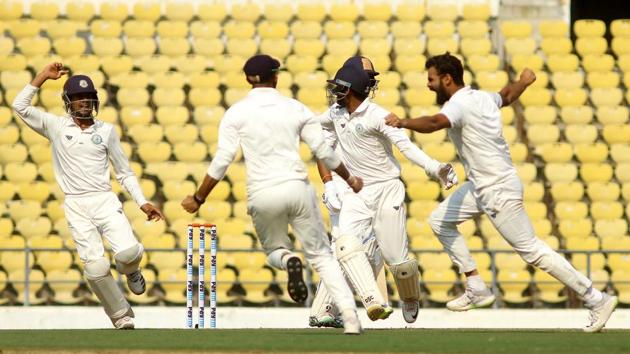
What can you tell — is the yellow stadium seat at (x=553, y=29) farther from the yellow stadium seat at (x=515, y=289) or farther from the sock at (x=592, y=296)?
the sock at (x=592, y=296)

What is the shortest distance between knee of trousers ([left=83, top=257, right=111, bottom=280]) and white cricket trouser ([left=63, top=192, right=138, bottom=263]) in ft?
0.12

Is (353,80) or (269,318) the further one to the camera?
(269,318)

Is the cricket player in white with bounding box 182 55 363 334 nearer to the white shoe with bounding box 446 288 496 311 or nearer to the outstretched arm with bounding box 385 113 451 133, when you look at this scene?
the outstretched arm with bounding box 385 113 451 133

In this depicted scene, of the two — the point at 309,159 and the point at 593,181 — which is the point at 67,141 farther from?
the point at 593,181

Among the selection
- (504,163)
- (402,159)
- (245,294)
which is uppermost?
(504,163)

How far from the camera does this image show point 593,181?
18.8m

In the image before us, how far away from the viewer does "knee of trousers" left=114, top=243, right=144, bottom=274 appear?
11.7 m

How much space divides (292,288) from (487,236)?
8.60 meters

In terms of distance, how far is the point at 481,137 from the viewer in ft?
35.8

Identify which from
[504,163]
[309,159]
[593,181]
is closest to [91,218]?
[504,163]

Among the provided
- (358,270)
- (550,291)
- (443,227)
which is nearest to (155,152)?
(550,291)

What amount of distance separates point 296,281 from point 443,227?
83.6 inches

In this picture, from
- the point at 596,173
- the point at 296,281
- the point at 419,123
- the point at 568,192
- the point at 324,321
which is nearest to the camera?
the point at 296,281

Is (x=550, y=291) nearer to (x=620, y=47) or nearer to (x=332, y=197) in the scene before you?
(x=620, y=47)
